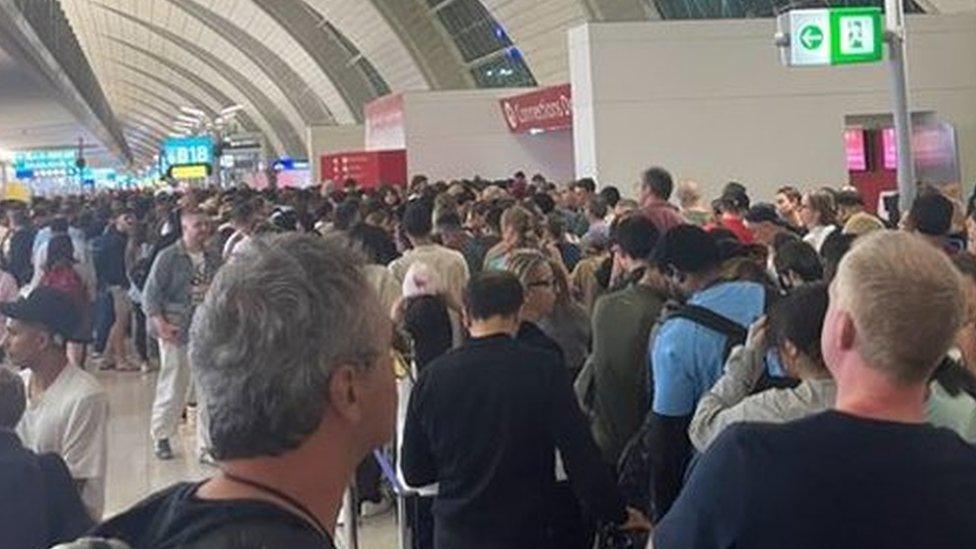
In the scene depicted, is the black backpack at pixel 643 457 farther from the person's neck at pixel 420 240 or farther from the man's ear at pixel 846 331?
the person's neck at pixel 420 240

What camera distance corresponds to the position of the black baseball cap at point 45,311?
437 cm

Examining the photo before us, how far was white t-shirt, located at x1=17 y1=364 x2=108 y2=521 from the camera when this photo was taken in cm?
428

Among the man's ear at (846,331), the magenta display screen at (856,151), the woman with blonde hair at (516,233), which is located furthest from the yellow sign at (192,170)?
the man's ear at (846,331)

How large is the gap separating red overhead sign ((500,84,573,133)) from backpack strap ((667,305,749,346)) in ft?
44.9

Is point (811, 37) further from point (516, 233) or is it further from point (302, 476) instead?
point (302, 476)

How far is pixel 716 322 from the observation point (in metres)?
4.15

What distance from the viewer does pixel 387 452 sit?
19.4ft

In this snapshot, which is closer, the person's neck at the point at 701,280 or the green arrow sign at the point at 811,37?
the person's neck at the point at 701,280

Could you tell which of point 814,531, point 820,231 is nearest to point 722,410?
point 814,531

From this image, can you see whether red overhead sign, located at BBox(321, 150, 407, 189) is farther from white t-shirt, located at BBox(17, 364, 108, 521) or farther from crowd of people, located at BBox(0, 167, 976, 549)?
white t-shirt, located at BBox(17, 364, 108, 521)

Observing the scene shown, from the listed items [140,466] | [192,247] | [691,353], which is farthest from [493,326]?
[192,247]

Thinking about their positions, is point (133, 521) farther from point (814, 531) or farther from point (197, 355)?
point (814, 531)

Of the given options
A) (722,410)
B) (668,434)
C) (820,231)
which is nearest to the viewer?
(722,410)

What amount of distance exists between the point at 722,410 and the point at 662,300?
1.37 metres
